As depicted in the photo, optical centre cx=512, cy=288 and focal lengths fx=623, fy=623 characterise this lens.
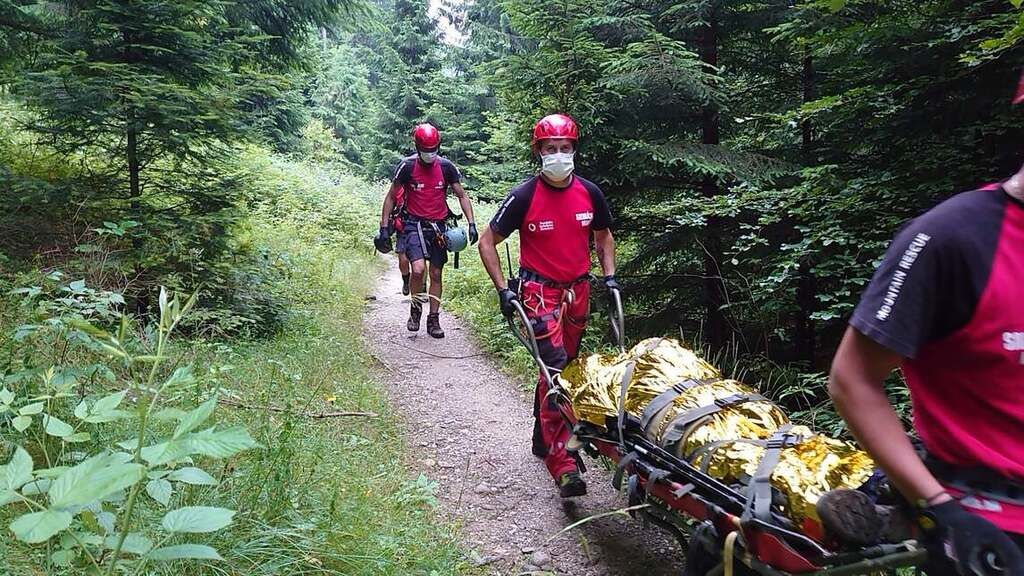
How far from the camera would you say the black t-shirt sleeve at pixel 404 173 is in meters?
8.12

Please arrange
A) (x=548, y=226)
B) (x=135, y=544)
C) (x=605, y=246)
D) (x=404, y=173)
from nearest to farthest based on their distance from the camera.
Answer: (x=135, y=544) < (x=548, y=226) < (x=605, y=246) < (x=404, y=173)

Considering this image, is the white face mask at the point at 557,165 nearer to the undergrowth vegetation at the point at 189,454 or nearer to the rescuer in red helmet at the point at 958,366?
the undergrowth vegetation at the point at 189,454

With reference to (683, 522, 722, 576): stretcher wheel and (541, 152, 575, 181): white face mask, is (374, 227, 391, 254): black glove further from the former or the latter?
(683, 522, 722, 576): stretcher wheel

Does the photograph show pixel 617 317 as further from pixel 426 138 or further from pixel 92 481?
pixel 426 138

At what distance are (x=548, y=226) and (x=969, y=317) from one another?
3343mm

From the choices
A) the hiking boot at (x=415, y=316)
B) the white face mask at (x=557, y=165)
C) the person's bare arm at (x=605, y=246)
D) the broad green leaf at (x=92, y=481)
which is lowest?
the hiking boot at (x=415, y=316)

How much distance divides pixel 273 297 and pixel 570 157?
4425 mm

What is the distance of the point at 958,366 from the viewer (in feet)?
5.18

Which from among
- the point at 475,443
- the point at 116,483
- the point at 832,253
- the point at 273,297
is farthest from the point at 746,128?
the point at 116,483

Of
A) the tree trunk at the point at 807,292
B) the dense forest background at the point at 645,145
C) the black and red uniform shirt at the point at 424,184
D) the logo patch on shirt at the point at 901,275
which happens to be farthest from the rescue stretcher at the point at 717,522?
the black and red uniform shirt at the point at 424,184

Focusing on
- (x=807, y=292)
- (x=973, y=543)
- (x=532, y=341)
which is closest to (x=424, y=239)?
(x=532, y=341)

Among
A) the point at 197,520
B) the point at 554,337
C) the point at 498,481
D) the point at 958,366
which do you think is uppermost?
the point at 958,366

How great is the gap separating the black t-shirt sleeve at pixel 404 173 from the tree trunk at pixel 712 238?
369 centimetres

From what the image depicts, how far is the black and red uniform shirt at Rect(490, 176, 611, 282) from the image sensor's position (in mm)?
4723
